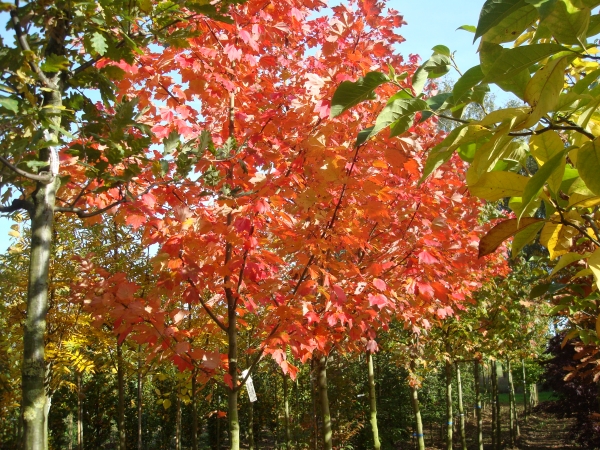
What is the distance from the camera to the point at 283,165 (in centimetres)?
314

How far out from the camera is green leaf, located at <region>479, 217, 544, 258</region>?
0.82 m

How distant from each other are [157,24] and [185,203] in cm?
127

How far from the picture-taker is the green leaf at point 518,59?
558 millimetres

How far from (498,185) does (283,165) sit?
2430 mm

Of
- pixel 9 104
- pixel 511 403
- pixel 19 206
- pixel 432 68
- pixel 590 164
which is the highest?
pixel 9 104

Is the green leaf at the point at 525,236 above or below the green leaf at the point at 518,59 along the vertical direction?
below

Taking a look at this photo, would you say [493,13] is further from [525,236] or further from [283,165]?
[283,165]

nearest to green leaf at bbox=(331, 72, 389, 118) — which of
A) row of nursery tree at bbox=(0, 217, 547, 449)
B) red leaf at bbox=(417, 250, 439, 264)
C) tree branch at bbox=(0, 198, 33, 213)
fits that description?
tree branch at bbox=(0, 198, 33, 213)

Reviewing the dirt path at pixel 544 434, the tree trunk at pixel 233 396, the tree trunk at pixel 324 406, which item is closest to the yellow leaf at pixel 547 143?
the tree trunk at pixel 233 396

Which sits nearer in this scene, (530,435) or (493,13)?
(493,13)

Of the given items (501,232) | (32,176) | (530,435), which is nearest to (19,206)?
(32,176)

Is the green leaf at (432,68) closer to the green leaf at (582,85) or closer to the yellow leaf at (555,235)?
the green leaf at (582,85)

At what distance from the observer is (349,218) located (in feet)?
11.6

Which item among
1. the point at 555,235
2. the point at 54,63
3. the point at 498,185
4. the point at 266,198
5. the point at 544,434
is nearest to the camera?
the point at 498,185
